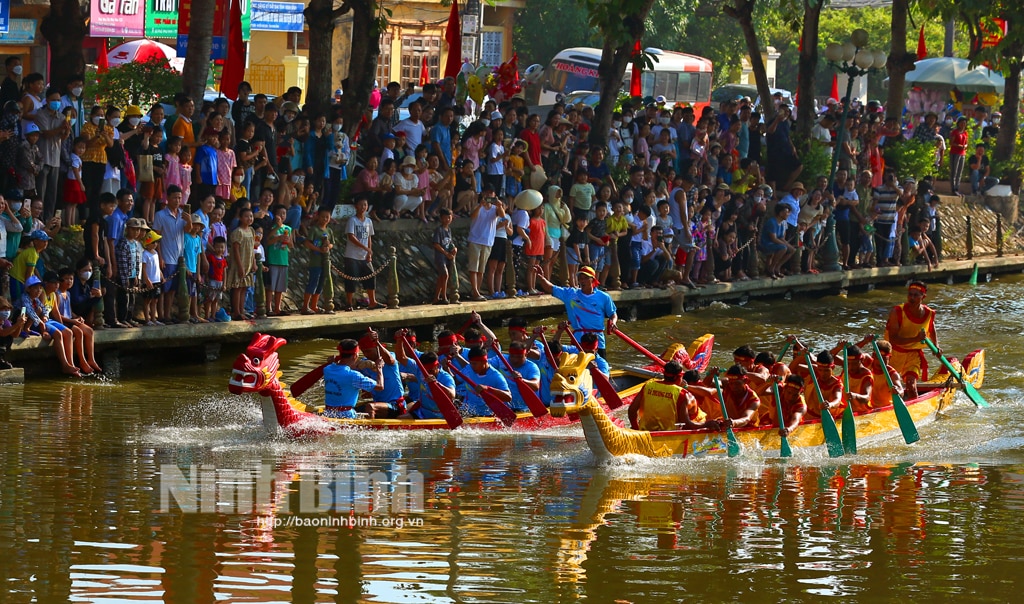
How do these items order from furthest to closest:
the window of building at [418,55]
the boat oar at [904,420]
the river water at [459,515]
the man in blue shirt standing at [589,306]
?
1. the window of building at [418,55]
2. the man in blue shirt standing at [589,306]
3. the boat oar at [904,420]
4. the river water at [459,515]

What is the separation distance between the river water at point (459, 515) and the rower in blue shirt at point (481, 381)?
0.58 meters

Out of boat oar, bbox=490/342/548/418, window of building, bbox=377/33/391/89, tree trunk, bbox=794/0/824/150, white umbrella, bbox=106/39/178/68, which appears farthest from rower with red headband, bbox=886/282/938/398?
window of building, bbox=377/33/391/89

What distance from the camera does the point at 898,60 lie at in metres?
31.7

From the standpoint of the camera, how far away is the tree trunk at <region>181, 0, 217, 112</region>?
21.5m

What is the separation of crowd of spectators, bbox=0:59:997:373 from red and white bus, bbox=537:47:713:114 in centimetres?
1362

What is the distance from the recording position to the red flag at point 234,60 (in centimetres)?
2330

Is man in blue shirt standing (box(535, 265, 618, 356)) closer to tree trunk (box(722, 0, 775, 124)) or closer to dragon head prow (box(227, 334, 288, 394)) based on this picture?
dragon head prow (box(227, 334, 288, 394))

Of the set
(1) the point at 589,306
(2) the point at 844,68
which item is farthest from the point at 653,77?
(1) the point at 589,306

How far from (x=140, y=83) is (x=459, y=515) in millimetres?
12989

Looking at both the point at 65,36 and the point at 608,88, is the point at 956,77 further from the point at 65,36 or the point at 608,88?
the point at 65,36

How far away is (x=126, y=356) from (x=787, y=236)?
13.3 metres

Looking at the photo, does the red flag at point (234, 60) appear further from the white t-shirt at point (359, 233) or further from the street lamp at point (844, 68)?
the street lamp at point (844, 68)

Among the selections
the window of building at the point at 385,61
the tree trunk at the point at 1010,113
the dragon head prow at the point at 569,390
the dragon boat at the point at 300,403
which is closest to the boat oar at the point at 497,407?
the dragon boat at the point at 300,403

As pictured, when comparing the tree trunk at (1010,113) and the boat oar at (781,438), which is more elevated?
the tree trunk at (1010,113)
